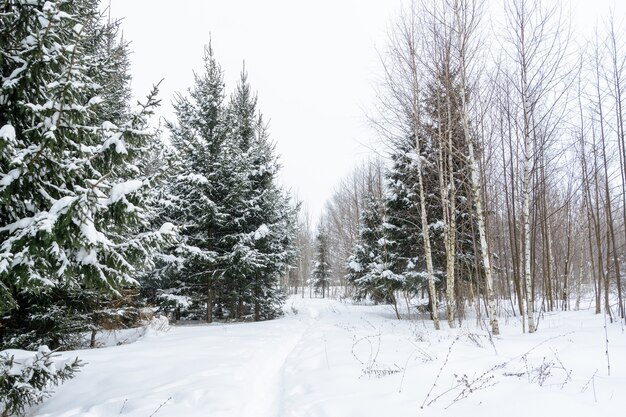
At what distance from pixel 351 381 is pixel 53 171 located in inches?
196

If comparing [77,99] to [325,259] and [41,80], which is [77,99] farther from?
[325,259]

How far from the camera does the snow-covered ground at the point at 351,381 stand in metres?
3.69

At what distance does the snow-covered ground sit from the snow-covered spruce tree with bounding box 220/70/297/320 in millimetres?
6428

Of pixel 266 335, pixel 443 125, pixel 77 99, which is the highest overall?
pixel 443 125

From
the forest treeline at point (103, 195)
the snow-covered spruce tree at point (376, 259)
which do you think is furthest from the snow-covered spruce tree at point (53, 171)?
the snow-covered spruce tree at point (376, 259)

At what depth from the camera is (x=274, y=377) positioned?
585 cm

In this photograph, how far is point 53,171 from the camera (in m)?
4.06

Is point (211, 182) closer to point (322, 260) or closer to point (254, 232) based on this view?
point (254, 232)

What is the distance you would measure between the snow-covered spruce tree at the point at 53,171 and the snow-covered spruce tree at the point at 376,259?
10.9 m

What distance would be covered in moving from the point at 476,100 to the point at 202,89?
1168 cm

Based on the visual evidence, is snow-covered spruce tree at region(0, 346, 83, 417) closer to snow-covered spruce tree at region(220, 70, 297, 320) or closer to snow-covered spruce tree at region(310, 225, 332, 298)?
snow-covered spruce tree at region(220, 70, 297, 320)

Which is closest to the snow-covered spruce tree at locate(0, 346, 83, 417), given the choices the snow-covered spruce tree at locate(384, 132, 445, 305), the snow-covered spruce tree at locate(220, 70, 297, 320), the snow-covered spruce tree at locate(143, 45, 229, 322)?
the snow-covered spruce tree at locate(143, 45, 229, 322)

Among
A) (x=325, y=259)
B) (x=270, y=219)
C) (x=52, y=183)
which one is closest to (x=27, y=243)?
(x=52, y=183)

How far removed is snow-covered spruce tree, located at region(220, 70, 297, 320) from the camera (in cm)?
1379
